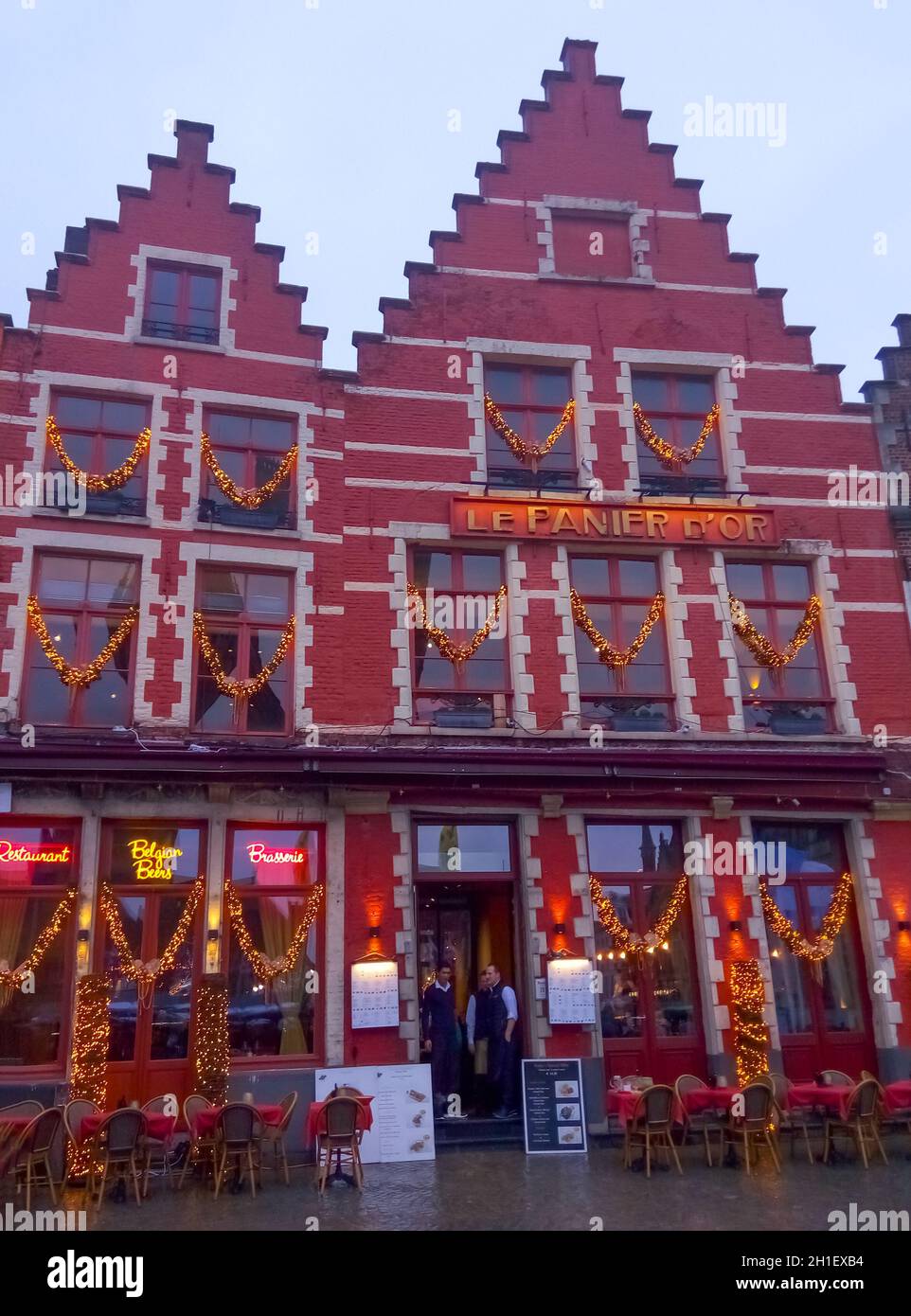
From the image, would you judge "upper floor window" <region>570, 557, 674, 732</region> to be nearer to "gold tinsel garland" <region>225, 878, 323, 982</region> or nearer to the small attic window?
"gold tinsel garland" <region>225, 878, 323, 982</region>

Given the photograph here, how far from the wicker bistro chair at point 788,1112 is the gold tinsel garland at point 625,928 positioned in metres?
1.96

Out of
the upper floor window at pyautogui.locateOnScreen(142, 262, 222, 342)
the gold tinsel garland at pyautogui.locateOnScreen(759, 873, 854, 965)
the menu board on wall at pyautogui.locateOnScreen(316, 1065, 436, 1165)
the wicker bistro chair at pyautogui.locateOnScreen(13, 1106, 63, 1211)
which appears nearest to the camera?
the wicker bistro chair at pyautogui.locateOnScreen(13, 1106, 63, 1211)

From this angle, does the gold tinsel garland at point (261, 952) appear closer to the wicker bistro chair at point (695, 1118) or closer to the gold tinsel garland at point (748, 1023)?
the wicker bistro chair at point (695, 1118)

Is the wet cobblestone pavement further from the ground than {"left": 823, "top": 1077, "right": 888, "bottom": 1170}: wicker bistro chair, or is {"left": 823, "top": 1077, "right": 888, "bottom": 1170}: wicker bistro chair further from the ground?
{"left": 823, "top": 1077, "right": 888, "bottom": 1170}: wicker bistro chair

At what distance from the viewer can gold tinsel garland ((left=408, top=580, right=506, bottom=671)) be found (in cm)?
1367

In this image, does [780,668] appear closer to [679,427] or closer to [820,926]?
[820,926]

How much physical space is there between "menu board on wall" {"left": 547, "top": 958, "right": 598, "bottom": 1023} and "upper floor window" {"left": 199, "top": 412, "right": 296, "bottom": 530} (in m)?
6.65

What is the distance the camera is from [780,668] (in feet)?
47.2

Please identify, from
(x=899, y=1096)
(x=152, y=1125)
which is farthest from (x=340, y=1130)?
(x=899, y=1096)

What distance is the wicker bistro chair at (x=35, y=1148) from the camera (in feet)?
30.4

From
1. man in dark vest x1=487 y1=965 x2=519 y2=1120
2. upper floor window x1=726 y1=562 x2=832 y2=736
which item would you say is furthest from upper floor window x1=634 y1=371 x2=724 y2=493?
man in dark vest x1=487 y1=965 x2=519 y2=1120

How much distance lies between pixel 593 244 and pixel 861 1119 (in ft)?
41.1

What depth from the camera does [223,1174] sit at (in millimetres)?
9930
